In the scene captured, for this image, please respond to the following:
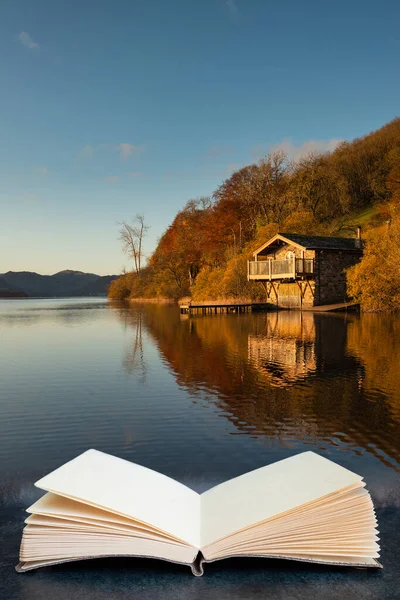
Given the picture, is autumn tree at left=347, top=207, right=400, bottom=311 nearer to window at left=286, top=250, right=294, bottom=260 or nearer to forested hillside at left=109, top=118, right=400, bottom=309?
window at left=286, top=250, right=294, bottom=260

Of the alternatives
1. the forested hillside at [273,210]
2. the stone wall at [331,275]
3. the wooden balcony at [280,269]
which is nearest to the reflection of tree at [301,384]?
the wooden balcony at [280,269]

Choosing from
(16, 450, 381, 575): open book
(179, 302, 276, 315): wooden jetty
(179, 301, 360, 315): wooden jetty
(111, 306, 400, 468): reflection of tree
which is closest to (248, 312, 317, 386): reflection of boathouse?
(111, 306, 400, 468): reflection of tree

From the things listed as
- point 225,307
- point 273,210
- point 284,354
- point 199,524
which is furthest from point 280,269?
point 199,524

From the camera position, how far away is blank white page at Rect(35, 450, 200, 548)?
2.91 meters

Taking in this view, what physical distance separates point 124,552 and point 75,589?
35 cm

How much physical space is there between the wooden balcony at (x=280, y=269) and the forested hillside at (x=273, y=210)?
325 cm

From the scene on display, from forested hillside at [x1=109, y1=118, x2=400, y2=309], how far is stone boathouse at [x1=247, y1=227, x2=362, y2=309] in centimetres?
384

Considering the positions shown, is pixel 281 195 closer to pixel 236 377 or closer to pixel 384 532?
pixel 236 377

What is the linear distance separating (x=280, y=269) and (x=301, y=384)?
3048 centimetres

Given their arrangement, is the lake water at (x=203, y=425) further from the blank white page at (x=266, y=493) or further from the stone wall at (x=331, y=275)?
the stone wall at (x=331, y=275)

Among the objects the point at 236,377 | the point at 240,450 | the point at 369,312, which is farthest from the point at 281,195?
the point at 240,450

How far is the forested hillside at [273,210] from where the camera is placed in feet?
169

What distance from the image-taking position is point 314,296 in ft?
133

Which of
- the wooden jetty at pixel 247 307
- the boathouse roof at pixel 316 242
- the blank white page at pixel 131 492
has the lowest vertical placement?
the wooden jetty at pixel 247 307
